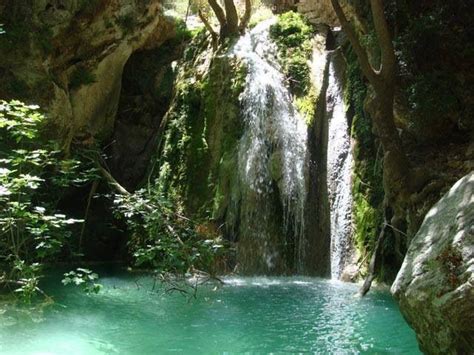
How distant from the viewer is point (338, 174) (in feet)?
36.7

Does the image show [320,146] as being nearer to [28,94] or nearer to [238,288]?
[238,288]

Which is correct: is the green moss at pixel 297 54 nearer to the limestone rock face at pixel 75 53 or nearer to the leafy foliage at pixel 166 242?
the limestone rock face at pixel 75 53

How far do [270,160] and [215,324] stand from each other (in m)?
5.67

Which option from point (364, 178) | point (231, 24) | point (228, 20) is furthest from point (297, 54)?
point (364, 178)

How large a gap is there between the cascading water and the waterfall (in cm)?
63

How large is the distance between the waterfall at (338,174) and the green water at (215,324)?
4.94ft

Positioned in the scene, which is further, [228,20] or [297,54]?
[228,20]

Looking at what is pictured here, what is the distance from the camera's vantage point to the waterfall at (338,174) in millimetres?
10508

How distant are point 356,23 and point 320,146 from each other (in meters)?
2.85

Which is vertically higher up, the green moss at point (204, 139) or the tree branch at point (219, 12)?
the tree branch at point (219, 12)

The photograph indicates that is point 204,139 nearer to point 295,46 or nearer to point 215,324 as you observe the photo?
point 295,46

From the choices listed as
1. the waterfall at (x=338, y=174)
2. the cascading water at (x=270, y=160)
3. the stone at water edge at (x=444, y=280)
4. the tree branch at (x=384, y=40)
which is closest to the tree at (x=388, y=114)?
the tree branch at (x=384, y=40)

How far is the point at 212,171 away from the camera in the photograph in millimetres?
12453

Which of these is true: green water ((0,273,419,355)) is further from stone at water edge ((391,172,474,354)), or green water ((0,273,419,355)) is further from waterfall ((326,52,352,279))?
stone at water edge ((391,172,474,354))
